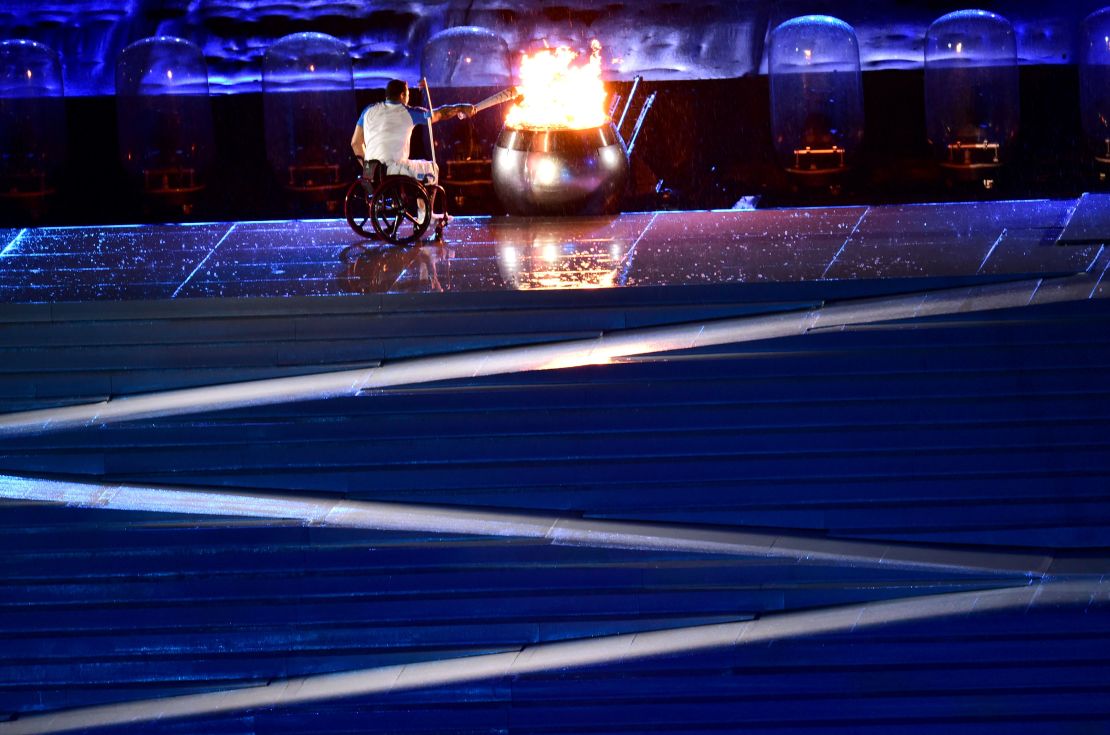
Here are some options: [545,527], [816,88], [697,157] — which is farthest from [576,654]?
[816,88]

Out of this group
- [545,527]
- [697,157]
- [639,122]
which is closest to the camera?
[545,527]

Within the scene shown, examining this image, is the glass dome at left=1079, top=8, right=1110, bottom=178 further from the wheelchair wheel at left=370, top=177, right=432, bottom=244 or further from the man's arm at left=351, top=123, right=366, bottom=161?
the man's arm at left=351, top=123, right=366, bottom=161

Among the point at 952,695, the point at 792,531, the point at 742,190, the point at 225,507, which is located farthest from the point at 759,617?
the point at 742,190

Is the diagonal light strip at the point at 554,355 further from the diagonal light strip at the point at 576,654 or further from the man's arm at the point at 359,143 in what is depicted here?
the man's arm at the point at 359,143

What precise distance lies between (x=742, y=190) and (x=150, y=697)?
2726 millimetres

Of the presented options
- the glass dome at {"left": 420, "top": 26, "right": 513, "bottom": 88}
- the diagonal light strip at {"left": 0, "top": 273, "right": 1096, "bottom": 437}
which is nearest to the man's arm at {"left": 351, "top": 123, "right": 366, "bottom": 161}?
the diagonal light strip at {"left": 0, "top": 273, "right": 1096, "bottom": 437}

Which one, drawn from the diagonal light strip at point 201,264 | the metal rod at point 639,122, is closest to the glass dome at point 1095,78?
the metal rod at point 639,122

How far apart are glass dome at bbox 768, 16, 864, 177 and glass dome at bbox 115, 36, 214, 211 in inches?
85.7

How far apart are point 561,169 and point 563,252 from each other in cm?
44

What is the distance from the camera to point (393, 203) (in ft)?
15.0

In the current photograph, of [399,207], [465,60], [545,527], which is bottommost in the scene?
[545,527]

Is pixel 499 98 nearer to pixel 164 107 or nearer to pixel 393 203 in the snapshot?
pixel 393 203

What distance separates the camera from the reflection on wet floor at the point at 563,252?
4.07 m

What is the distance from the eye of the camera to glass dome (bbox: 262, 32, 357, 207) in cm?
619
